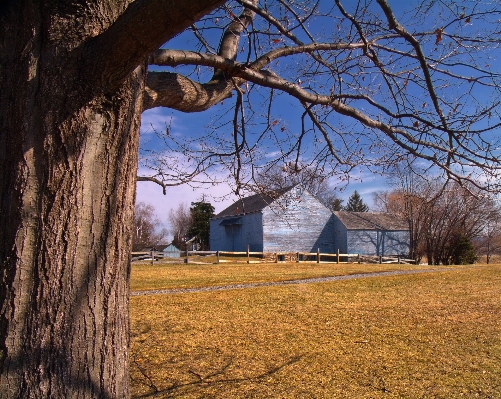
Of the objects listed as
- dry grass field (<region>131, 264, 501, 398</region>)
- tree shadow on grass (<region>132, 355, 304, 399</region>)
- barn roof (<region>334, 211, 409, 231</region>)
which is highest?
barn roof (<region>334, 211, 409, 231</region>)

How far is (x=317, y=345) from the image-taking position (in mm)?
6402

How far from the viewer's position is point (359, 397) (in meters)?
4.38

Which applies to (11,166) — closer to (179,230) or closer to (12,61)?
(12,61)

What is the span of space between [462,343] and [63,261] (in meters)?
6.26

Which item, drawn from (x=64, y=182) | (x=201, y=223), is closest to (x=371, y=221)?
(x=201, y=223)

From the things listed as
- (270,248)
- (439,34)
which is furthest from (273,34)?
(270,248)

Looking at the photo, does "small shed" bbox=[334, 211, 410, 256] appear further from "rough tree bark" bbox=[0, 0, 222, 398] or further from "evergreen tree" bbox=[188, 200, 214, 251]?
"rough tree bark" bbox=[0, 0, 222, 398]

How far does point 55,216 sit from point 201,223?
40291 mm

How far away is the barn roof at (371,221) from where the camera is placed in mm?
35250

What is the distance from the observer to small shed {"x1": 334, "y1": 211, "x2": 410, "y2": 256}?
3462cm

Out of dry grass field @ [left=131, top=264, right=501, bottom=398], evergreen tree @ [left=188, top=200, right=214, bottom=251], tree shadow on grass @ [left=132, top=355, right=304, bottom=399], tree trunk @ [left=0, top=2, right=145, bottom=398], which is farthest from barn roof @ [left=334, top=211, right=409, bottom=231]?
tree trunk @ [left=0, top=2, right=145, bottom=398]

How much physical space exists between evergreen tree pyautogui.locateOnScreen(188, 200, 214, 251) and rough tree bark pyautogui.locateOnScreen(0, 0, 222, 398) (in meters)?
36.4

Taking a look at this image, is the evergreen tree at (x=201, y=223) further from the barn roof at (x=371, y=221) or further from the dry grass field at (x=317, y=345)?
the dry grass field at (x=317, y=345)

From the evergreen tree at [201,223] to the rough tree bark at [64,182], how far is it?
36.4 m
